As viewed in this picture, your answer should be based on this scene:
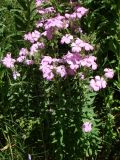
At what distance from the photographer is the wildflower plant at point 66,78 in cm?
316

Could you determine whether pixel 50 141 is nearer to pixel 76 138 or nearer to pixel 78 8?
pixel 76 138

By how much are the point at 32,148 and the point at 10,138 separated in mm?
279

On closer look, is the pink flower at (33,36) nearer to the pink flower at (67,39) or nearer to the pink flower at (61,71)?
the pink flower at (67,39)

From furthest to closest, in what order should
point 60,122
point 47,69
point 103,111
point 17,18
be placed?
point 103,111 < point 17,18 < point 60,122 < point 47,69

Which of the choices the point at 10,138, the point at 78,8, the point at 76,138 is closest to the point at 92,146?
the point at 76,138

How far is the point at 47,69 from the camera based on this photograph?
10.3 feet

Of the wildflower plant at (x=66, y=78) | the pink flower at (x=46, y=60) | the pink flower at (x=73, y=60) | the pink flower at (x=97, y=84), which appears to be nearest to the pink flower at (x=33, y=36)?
the wildflower plant at (x=66, y=78)

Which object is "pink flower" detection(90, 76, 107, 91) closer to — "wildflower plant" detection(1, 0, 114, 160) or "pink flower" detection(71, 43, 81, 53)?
"wildflower plant" detection(1, 0, 114, 160)

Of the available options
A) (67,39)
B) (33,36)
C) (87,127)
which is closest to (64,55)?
(67,39)

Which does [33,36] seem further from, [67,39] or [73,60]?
[73,60]

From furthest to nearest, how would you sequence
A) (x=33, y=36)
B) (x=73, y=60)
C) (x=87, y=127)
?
(x=33, y=36) → (x=87, y=127) → (x=73, y=60)

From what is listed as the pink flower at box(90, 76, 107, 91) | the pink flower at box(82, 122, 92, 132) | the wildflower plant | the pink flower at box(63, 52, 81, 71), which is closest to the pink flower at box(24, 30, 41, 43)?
the wildflower plant

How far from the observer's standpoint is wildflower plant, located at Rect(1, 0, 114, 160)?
3.16m

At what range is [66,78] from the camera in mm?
3402
